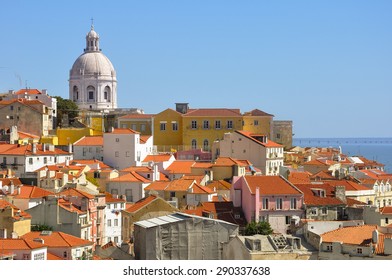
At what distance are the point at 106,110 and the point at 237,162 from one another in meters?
15.0

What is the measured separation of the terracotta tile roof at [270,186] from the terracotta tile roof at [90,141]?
38.0ft

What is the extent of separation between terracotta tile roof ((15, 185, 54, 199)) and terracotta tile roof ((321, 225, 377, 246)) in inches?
331

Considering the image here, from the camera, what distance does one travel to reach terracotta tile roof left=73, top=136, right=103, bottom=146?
33656 mm

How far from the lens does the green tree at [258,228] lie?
2008 cm

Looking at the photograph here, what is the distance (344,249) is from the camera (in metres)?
17.1

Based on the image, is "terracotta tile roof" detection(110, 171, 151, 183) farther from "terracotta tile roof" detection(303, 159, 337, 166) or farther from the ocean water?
the ocean water

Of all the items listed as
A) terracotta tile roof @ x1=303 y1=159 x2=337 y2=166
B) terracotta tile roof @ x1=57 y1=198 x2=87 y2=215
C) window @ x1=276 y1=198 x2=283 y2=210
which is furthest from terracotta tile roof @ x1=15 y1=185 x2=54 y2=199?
terracotta tile roof @ x1=303 y1=159 x2=337 y2=166

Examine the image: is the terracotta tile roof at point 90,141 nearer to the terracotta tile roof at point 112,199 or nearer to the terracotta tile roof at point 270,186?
the terracotta tile roof at point 112,199

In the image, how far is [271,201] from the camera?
22.3 metres

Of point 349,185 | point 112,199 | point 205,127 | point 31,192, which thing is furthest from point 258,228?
point 205,127

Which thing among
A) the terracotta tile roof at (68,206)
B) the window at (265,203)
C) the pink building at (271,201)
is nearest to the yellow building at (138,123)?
the pink building at (271,201)

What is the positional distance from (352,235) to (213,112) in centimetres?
2144

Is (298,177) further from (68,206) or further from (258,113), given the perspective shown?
(258,113)
